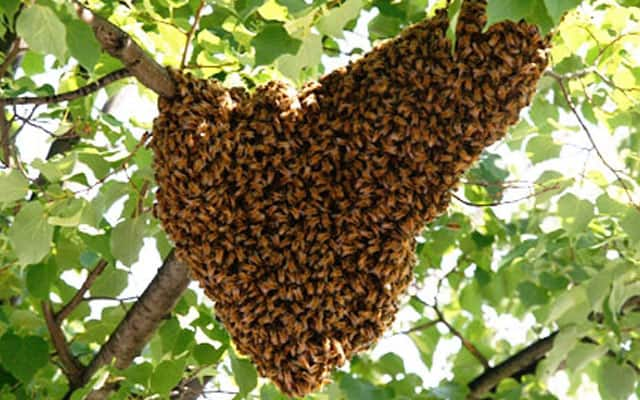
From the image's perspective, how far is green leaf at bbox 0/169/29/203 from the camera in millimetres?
2434

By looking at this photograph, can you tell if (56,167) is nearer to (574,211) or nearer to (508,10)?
(508,10)

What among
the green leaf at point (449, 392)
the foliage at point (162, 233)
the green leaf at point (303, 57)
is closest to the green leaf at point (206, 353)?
the foliage at point (162, 233)

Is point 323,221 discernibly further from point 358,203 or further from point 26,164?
point 26,164

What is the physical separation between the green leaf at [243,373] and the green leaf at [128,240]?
1.40 feet

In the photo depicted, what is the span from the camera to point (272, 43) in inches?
84.7

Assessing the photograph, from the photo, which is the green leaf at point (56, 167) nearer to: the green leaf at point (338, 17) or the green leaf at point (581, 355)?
the green leaf at point (338, 17)

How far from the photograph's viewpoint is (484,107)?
232 centimetres

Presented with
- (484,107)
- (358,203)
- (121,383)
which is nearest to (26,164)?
(121,383)

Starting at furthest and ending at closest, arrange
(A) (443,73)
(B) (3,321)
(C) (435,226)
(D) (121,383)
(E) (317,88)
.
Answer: (C) (435,226), (B) (3,321), (D) (121,383), (E) (317,88), (A) (443,73)

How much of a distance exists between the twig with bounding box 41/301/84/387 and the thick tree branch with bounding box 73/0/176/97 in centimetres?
109

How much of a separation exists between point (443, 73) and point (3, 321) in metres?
1.78

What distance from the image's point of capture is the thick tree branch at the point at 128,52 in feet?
7.30

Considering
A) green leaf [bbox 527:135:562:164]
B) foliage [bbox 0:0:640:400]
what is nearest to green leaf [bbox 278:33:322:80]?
foliage [bbox 0:0:640:400]

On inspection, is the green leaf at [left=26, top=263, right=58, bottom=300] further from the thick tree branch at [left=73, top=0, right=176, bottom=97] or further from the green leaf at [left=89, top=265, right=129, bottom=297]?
the thick tree branch at [left=73, top=0, right=176, bottom=97]
